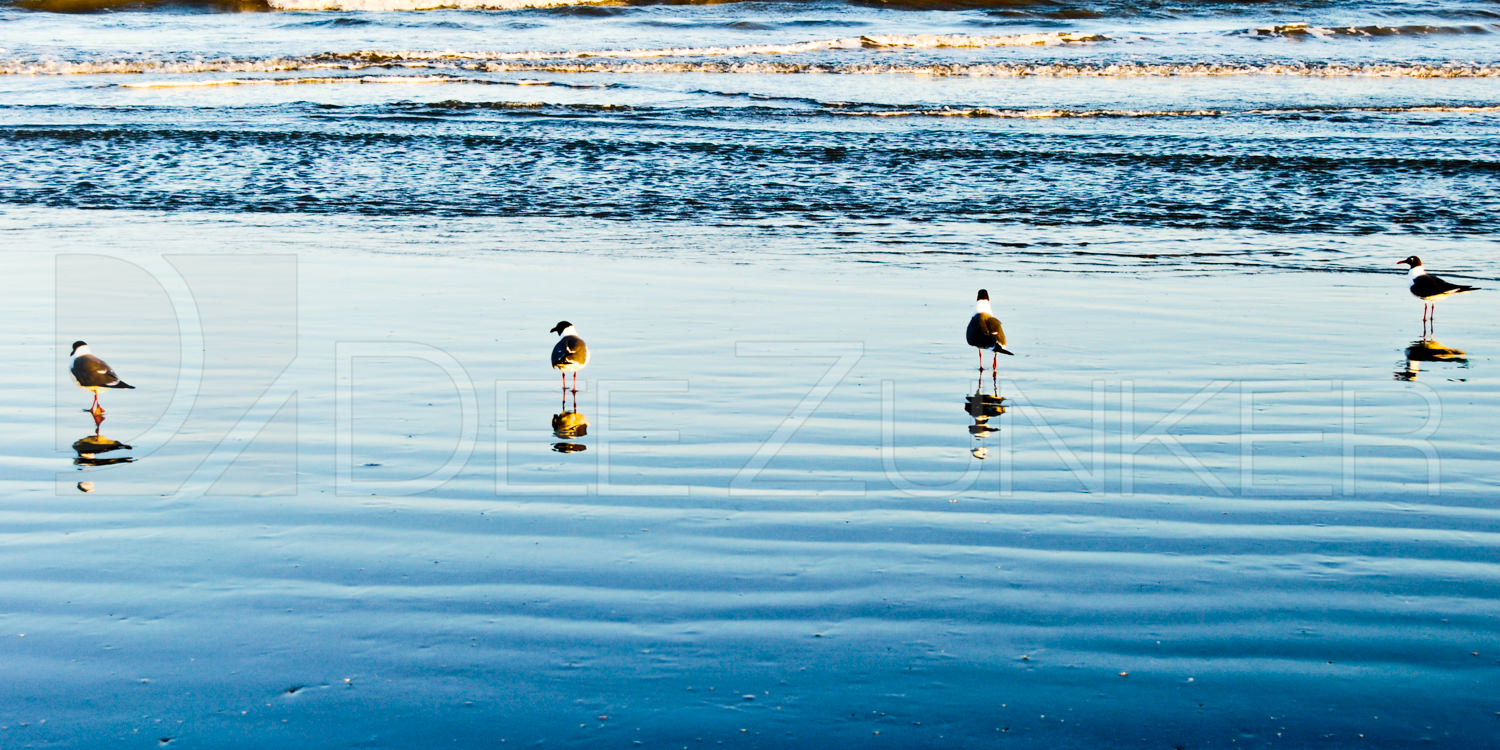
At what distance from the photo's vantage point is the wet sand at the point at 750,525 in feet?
13.6

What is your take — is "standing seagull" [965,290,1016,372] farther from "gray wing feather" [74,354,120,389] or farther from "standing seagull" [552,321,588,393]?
"gray wing feather" [74,354,120,389]

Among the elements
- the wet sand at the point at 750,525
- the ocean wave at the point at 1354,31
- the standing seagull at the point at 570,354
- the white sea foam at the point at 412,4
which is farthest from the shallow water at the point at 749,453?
the white sea foam at the point at 412,4

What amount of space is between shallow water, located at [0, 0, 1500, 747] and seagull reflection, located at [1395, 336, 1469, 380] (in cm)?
6

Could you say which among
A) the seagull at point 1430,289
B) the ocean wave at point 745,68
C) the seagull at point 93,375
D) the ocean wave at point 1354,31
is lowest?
the seagull at point 93,375

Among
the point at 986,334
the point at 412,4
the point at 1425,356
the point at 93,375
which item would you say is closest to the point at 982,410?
the point at 986,334

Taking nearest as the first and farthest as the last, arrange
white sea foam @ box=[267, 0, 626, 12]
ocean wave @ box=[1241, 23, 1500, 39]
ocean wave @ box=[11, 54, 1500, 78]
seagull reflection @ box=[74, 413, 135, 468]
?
seagull reflection @ box=[74, 413, 135, 468], ocean wave @ box=[11, 54, 1500, 78], ocean wave @ box=[1241, 23, 1500, 39], white sea foam @ box=[267, 0, 626, 12]

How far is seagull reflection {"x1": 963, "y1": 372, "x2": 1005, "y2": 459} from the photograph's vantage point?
6.75 meters

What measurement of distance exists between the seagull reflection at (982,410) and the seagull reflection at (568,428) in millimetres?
1907

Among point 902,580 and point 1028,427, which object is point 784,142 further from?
point 902,580

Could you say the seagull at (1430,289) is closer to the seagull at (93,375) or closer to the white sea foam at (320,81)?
the seagull at (93,375)

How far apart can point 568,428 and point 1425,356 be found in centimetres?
543

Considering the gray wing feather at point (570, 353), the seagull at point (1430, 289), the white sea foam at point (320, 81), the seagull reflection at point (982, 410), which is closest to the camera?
the seagull reflection at point (982, 410)

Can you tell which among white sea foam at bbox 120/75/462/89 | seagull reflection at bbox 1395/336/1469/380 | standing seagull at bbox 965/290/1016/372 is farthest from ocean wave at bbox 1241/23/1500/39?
standing seagull at bbox 965/290/1016/372

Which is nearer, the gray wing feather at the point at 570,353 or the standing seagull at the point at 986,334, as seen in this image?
the gray wing feather at the point at 570,353
